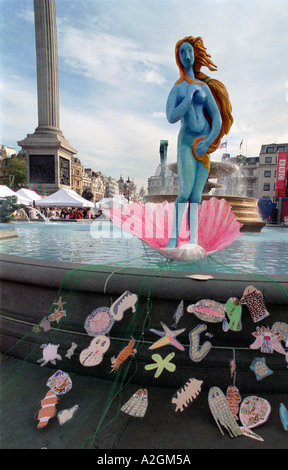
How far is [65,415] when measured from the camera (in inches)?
67.7

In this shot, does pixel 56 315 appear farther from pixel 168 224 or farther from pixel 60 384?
pixel 168 224

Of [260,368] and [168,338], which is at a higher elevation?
[168,338]

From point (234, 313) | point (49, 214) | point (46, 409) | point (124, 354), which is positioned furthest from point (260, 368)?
point (49, 214)

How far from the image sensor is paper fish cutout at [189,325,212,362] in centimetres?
190

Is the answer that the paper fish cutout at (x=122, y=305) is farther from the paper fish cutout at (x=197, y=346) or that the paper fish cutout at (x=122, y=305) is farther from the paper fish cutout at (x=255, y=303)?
the paper fish cutout at (x=255, y=303)

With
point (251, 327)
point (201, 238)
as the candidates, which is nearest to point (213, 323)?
point (251, 327)

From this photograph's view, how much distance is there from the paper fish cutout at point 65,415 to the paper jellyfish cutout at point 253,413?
1.05 m

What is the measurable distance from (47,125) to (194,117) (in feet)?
102

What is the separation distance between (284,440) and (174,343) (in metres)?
0.81

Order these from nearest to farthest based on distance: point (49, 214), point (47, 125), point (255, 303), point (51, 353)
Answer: point (255, 303), point (51, 353), point (49, 214), point (47, 125)

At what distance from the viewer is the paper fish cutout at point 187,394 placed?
1820 millimetres

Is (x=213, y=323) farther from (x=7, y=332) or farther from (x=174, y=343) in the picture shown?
(x=7, y=332)

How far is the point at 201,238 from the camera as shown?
13.3 ft

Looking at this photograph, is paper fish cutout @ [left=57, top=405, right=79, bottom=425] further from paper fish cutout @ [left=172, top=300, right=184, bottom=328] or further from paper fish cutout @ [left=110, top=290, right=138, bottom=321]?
paper fish cutout @ [left=172, top=300, right=184, bottom=328]
